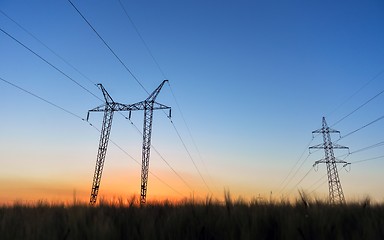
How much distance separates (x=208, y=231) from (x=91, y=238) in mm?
1000

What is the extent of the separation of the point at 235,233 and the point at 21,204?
498cm

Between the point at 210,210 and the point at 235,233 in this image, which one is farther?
the point at 210,210

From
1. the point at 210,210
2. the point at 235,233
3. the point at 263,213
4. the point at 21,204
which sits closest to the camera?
the point at 235,233

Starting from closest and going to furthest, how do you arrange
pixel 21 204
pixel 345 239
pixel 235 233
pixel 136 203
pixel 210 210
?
pixel 345 239, pixel 235 233, pixel 210 210, pixel 136 203, pixel 21 204

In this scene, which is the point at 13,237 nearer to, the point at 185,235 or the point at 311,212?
the point at 185,235

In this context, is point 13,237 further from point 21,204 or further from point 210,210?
point 21,204

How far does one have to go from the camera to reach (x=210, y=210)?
355 centimetres

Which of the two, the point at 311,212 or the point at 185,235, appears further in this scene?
the point at 311,212

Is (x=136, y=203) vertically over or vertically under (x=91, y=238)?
over

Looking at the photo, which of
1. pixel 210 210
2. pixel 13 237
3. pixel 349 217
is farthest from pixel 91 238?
Answer: pixel 349 217

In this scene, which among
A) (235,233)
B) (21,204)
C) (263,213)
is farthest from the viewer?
(21,204)

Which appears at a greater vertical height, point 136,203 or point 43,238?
point 136,203

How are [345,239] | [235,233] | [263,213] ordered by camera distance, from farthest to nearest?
[263,213]
[235,233]
[345,239]

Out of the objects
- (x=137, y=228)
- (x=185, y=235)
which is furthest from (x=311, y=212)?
(x=137, y=228)
